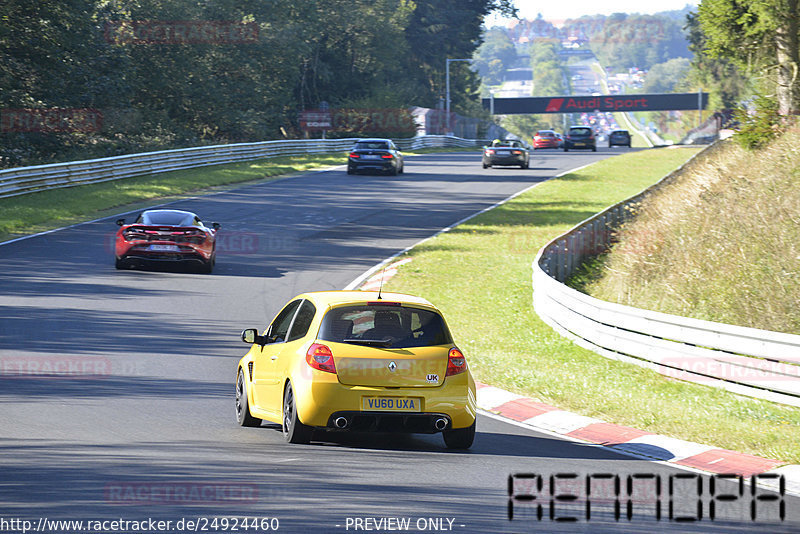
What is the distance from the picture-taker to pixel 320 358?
9.23 meters

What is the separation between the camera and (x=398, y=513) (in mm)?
7055

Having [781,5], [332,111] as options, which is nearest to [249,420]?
[781,5]

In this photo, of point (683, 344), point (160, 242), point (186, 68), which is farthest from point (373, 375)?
point (186, 68)

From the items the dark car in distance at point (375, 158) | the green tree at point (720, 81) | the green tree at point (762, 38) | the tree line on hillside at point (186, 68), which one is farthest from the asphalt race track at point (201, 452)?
the green tree at point (720, 81)

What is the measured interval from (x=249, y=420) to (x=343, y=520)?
11.9 feet

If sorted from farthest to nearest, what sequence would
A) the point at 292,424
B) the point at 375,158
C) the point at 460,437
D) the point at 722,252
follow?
the point at 375,158, the point at 722,252, the point at 460,437, the point at 292,424

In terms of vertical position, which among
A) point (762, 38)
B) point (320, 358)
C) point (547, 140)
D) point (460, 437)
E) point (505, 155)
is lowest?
point (547, 140)

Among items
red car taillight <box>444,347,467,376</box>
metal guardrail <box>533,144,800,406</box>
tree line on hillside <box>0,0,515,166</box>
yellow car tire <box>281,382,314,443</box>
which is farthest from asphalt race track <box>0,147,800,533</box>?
tree line on hillside <box>0,0,515,166</box>

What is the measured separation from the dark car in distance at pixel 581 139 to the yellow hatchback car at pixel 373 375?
2546 inches

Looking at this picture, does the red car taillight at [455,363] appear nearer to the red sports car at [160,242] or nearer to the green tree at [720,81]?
the red sports car at [160,242]

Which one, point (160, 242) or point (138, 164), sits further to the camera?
point (138, 164)

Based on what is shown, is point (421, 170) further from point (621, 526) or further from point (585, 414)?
point (621, 526)

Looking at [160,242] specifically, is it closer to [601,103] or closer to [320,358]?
[320,358]

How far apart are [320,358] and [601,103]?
395 ft
